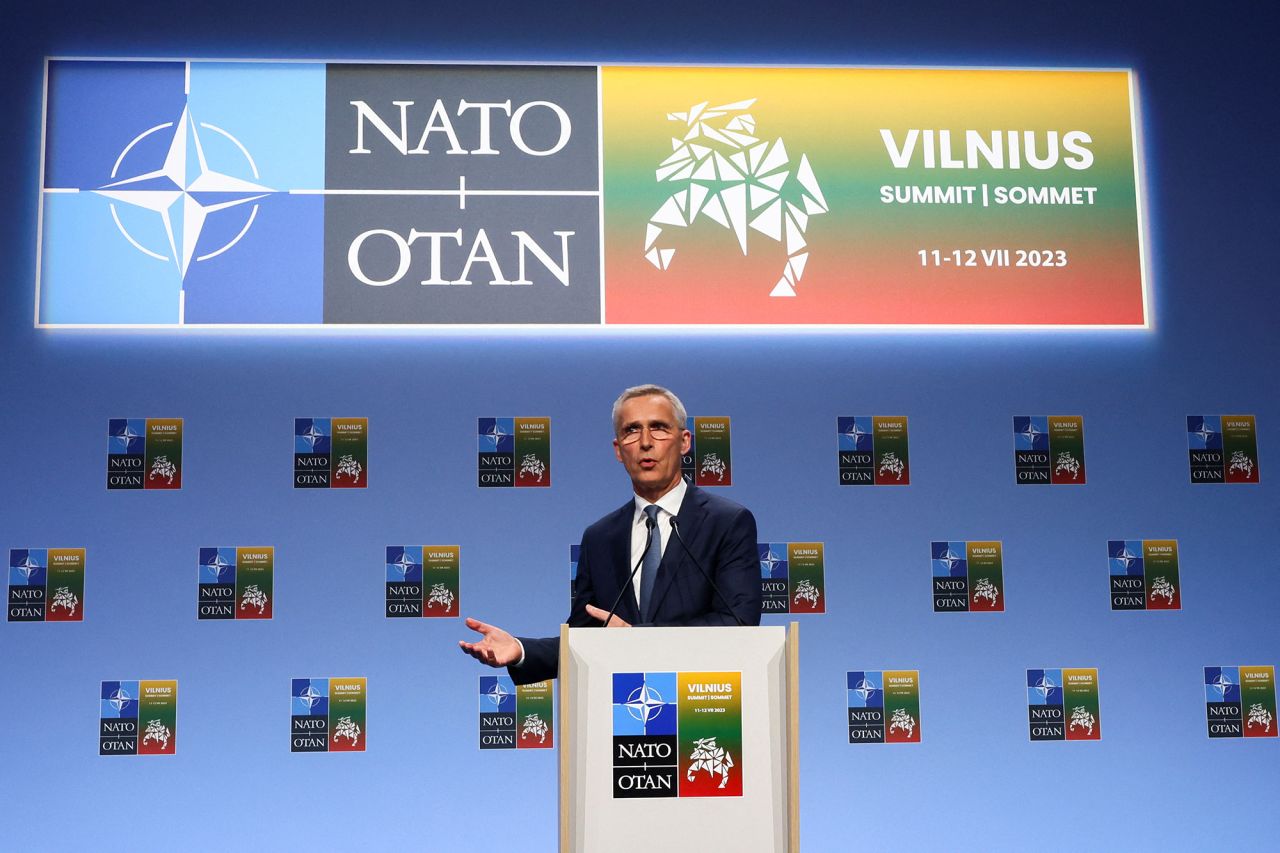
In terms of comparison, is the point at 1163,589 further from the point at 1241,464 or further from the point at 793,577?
the point at 793,577

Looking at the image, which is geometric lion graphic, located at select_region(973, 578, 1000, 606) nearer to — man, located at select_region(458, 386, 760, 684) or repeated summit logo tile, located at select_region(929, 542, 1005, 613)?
repeated summit logo tile, located at select_region(929, 542, 1005, 613)

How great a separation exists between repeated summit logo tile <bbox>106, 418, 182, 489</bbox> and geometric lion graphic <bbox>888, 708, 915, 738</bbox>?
2372mm

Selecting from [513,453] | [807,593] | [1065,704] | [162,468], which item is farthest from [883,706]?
[162,468]

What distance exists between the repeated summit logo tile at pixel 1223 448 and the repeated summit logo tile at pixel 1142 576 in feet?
0.98

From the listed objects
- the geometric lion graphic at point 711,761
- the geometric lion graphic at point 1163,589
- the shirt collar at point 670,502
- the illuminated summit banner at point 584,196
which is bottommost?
the geometric lion graphic at point 711,761

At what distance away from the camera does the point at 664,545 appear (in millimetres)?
2555

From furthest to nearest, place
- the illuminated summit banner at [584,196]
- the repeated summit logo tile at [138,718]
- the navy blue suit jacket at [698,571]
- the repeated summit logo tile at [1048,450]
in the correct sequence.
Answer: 1. the repeated summit logo tile at [1048,450]
2. the illuminated summit banner at [584,196]
3. the repeated summit logo tile at [138,718]
4. the navy blue suit jacket at [698,571]

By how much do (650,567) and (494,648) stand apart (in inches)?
17.9

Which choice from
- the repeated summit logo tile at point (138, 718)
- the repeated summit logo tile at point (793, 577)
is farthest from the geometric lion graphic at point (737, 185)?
the repeated summit logo tile at point (138, 718)

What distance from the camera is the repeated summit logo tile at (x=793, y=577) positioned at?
4035mm

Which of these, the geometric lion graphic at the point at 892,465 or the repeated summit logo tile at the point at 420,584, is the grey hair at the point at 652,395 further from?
Result: the geometric lion graphic at the point at 892,465

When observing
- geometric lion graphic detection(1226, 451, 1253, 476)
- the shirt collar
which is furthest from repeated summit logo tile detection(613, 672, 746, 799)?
geometric lion graphic detection(1226, 451, 1253, 476)

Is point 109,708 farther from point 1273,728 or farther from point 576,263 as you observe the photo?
point 1273,728

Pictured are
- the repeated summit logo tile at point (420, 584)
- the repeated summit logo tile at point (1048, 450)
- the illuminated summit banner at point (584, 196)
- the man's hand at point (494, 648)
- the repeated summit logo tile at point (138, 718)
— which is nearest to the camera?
the man's hand at point (494, 648)
